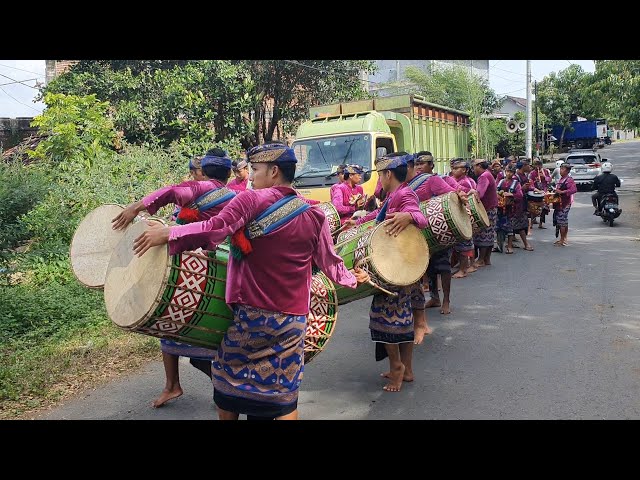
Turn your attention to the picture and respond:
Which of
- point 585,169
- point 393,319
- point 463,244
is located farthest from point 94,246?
point 585,169

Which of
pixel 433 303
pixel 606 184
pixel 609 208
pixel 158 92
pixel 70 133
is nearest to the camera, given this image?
pixel 433 303

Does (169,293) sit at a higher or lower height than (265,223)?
lower

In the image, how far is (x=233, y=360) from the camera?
10.6 feet

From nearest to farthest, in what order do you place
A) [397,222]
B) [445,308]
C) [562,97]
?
[397,222]
[445,308]
[562,97]

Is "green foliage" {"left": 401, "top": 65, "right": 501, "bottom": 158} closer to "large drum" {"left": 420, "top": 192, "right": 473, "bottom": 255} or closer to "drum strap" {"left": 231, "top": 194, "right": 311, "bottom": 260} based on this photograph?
"large drum" {"left": 420, "top": 192, "right": 473, "bottom": 255}

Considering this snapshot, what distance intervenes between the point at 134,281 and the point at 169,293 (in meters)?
0.20

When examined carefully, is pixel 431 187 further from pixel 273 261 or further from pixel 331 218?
pixel 273 261

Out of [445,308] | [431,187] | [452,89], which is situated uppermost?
[452,89]

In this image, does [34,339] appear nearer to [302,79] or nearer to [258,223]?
[258,223]

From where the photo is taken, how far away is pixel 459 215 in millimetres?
6051

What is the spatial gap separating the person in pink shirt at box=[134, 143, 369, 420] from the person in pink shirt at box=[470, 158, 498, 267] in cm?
714

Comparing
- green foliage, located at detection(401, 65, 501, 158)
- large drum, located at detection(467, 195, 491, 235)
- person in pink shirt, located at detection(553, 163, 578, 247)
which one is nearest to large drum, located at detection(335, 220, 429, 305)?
large drum, located at detection(467, 195, 491, 235)

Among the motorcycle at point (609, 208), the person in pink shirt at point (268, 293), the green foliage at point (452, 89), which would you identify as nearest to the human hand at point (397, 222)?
the person in pink shirt at point (268, 293)

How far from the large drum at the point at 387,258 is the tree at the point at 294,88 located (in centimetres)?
1416
